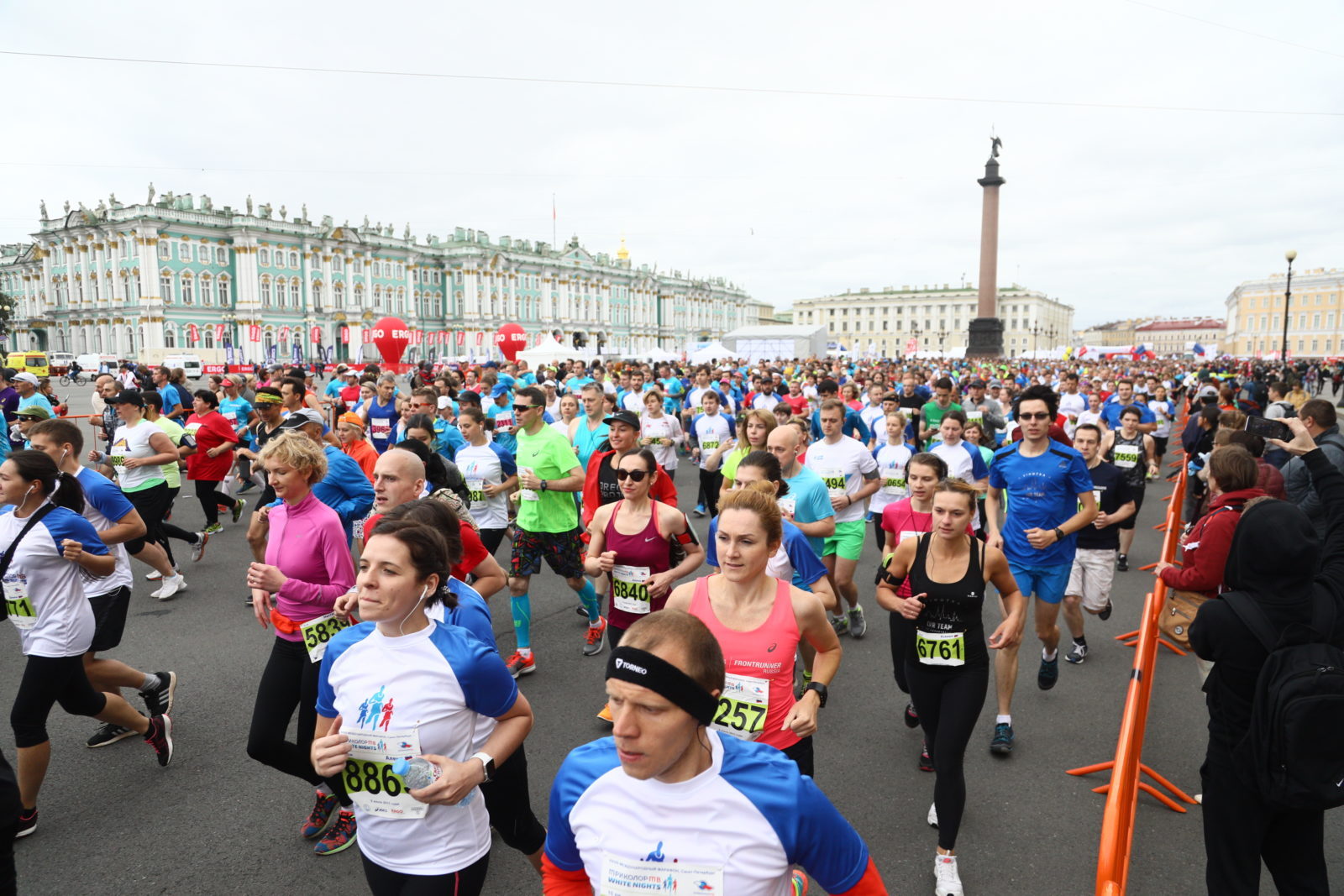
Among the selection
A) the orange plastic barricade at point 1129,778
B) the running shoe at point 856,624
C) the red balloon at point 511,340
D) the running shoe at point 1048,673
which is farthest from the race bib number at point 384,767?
the red balloon at point 511,340

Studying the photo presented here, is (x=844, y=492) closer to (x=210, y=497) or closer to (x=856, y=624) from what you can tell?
(x=856, y=624)

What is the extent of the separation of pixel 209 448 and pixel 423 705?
8362mm

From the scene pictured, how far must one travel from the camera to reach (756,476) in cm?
403

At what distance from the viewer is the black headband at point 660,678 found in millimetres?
1527

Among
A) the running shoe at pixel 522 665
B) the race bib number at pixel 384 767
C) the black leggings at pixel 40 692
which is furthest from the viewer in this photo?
the running shoe at pixel 522 665

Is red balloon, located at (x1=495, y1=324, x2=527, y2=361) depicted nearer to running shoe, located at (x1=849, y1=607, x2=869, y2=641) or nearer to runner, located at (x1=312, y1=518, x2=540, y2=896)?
running shoe, located at (x1=849, y1=607, x2=869, y2=641)

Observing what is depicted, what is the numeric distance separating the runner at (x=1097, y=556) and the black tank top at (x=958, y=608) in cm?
268

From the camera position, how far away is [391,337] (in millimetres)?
25094

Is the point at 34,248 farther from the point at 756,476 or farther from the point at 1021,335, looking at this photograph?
the point at 1021,335

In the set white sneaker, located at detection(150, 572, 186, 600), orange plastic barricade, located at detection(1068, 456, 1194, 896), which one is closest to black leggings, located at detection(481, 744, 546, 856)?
orange plastic barricade, located at detection(1068, 456, 1194, 896)

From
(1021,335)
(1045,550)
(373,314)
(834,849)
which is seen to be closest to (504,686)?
(834,849)

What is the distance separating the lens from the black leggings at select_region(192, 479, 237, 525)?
946 centimetres

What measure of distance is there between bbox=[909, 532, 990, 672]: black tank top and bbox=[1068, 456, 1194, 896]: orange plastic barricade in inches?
28.4

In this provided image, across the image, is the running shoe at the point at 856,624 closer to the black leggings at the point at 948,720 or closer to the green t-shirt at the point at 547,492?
the green t-shirt at the point at 547,492
